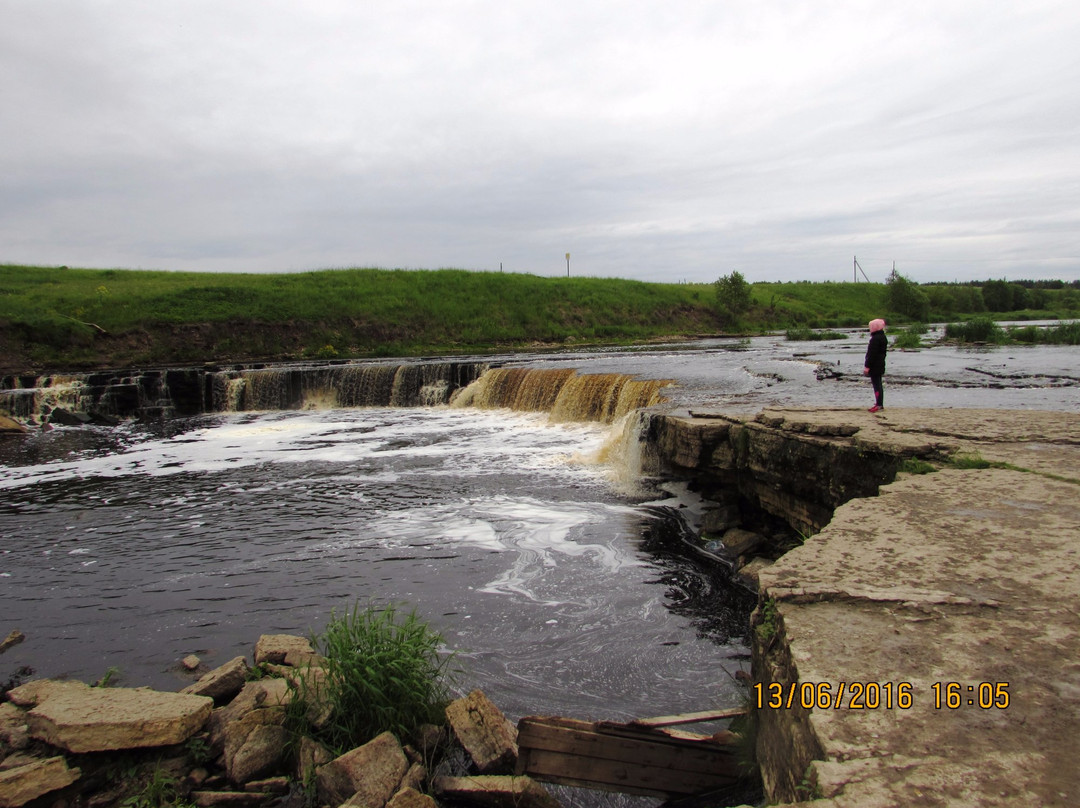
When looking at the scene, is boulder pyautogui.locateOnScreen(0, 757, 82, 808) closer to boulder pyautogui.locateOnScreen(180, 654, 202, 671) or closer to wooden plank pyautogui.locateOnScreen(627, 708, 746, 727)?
boulder pyautogui.locateOnScreen(180, 654, 202, 671)

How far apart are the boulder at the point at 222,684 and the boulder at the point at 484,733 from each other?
1.71 m

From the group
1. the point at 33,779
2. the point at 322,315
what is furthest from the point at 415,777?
the point at 322,315

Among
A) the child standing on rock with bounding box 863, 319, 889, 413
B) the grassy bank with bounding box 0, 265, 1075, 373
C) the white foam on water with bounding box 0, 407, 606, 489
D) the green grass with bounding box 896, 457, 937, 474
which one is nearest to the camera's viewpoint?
the green grass with bounding box 896, 457, 937, 474

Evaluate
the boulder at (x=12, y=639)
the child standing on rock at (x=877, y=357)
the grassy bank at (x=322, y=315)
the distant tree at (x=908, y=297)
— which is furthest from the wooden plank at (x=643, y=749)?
the distant tree at (x=908, y=297)

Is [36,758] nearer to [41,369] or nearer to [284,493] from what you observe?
[284,493]

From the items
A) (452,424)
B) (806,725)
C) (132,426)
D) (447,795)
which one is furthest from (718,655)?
(132,426)

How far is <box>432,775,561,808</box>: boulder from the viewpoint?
3531 millimetres

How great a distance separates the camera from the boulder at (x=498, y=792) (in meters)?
3.53

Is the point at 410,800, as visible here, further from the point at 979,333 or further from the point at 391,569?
the point at 979,333

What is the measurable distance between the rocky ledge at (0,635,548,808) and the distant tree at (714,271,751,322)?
5345 centimetres

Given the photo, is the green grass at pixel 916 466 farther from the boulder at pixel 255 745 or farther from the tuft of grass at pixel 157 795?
the tuft of grass at pixel 157 795

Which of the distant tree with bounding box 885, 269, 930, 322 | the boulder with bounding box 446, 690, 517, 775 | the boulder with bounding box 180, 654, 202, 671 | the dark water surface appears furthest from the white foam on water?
the distant tree with bounding box 885, 269, 930, 322

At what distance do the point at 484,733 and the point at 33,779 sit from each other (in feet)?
8.30

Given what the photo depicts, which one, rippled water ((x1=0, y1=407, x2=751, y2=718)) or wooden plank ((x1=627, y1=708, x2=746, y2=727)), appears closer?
wooden plank ((x1=627, y1=708, x2=746, y2=727))
